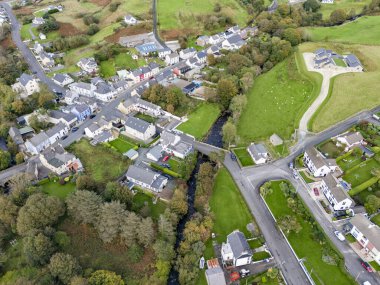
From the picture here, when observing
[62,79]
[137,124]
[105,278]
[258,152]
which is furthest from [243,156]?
[62,79]

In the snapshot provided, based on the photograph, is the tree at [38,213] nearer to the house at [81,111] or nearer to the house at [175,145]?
the house at [175,145]

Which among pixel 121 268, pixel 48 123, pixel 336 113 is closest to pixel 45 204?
pixel 121 268

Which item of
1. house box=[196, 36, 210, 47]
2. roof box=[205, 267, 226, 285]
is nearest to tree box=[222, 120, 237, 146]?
roof box=[205, 267, 226, 285]

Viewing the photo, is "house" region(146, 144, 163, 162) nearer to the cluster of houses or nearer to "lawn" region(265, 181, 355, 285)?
"lawn" region(265, 181, 355, 285)

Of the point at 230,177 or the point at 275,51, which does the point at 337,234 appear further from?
the point at 275,51

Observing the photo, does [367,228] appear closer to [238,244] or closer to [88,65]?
[238,244]

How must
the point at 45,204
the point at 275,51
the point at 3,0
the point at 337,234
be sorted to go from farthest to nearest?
the point at 3,0, the point at 275,51, the point at 45,204, the point at 337,234

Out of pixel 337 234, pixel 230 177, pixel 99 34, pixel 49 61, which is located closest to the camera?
pixel 337 234

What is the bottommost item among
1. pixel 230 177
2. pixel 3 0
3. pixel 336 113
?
pixel 3 0
